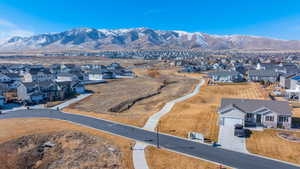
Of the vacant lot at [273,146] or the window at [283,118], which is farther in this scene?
the window at [283,118]

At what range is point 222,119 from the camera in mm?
35125

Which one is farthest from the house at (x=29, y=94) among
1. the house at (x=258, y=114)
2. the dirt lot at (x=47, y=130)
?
the house at (x=258, y=114)

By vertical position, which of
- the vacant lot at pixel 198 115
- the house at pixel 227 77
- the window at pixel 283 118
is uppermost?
the house at pixel 227 77

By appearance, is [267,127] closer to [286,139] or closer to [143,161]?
[286,139]

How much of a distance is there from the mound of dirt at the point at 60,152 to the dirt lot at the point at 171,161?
3.92 metres

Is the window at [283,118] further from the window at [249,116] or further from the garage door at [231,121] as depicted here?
the garage door at [231,121]

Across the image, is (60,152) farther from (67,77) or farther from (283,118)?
(67,77)

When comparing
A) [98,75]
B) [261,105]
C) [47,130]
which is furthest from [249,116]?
[98,75]

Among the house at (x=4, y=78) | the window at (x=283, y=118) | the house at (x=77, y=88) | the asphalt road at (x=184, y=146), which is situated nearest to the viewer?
the asphalt road at (x=184, y=146)

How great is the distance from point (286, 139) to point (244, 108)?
7913mm

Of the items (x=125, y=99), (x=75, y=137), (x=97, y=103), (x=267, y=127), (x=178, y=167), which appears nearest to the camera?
(x=178, y=167)

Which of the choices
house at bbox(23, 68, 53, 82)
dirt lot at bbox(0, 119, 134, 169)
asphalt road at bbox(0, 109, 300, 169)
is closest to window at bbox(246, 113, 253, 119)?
asphalt road at bbox(0, 109, 300, 169)

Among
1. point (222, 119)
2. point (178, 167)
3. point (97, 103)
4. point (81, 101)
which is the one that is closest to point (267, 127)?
point (222, 119)

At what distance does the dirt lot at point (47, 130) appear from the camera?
2787cm
